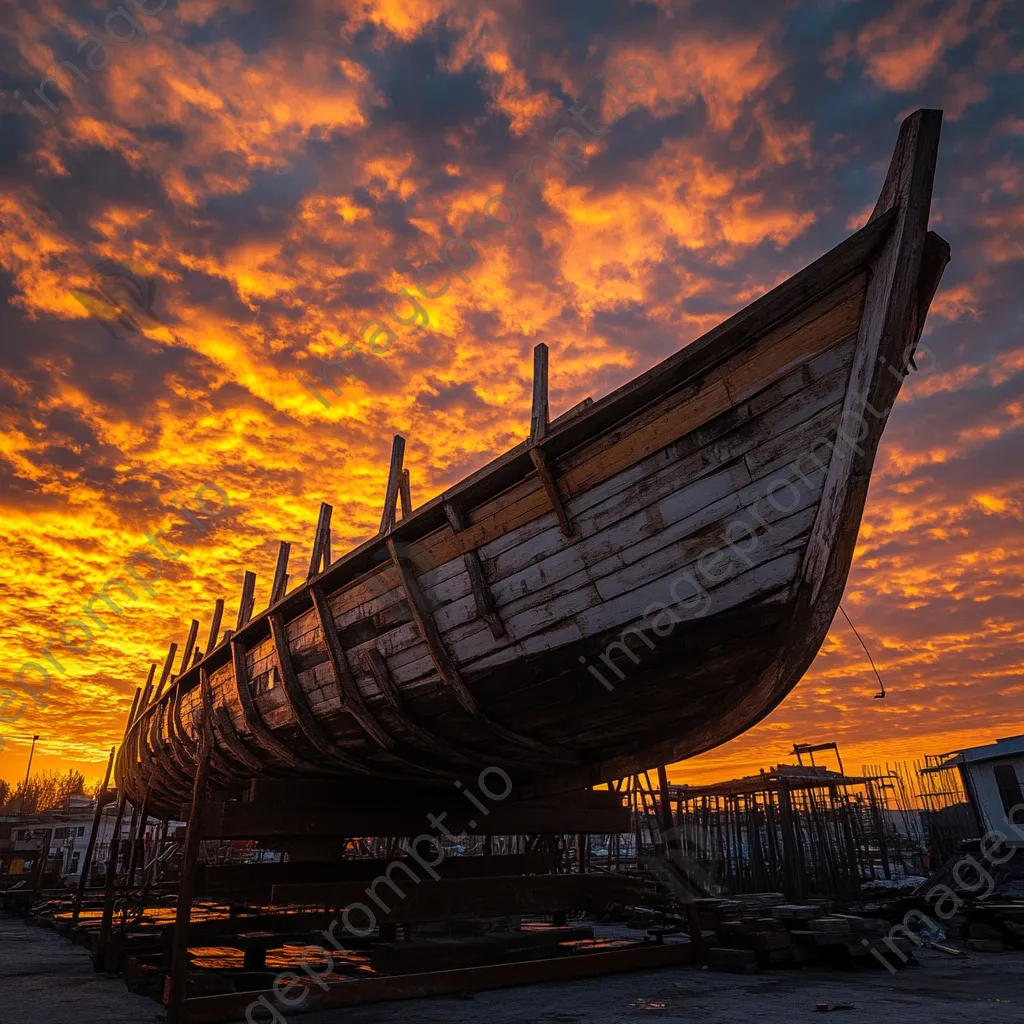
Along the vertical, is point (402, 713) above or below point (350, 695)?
below

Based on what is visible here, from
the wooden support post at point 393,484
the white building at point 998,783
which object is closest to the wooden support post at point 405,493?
the wooden support post at point 393,484

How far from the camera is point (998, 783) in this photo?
25281 mm

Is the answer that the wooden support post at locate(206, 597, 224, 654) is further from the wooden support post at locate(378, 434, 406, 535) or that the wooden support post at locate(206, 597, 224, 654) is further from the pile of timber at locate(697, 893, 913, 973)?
the pile of timber at locate(697, 893, 913, 973)

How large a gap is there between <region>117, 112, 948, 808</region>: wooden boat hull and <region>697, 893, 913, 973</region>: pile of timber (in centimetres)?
338

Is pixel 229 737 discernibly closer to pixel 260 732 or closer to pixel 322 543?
pixel 260 732

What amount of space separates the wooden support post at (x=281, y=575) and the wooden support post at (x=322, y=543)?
87cm

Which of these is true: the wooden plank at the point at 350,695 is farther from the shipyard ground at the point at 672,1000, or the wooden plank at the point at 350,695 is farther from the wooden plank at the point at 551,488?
the wooden plank at the point at 551,488

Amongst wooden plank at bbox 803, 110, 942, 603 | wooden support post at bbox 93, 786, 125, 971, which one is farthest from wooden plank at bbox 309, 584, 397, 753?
wooden support post at bbox 93, 786, 125, 971

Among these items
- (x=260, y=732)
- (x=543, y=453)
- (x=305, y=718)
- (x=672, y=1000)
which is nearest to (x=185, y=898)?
(x=305, y=718)

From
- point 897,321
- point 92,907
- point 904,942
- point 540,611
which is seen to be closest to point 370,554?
point 540,611

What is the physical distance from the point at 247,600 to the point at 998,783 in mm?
28234

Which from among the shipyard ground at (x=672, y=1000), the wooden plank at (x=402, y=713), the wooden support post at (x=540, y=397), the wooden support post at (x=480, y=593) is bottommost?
the shipyard ground at (x=672, y=1000)

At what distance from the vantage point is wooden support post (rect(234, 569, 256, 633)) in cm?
831

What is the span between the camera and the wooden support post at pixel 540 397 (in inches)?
191
